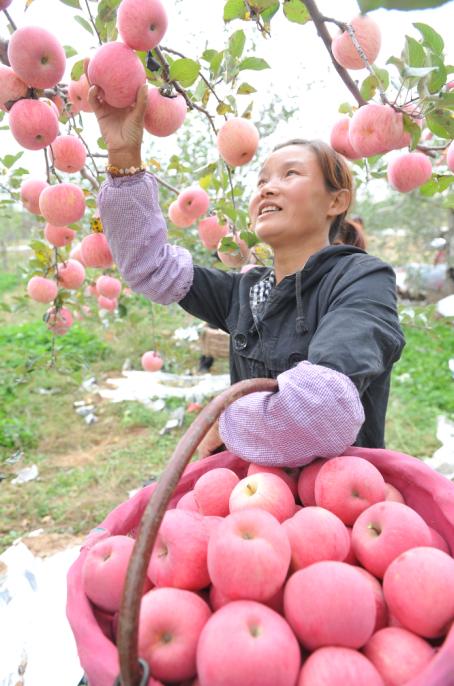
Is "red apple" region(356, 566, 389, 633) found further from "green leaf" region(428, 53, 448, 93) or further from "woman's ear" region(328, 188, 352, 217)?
"woman's ear" region(328, 188, 352, 217)

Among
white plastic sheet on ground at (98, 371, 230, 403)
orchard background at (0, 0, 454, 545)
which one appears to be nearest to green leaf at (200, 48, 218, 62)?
orchard background at (0, 0, 454, 545)

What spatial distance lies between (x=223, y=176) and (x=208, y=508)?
45.4 inches

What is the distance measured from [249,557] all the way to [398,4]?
0.56 meters

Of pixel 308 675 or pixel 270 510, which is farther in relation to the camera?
pixel 270 510

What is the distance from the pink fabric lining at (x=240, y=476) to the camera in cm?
52

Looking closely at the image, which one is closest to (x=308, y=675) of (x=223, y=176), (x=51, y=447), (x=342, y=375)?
(x=342, y=375)

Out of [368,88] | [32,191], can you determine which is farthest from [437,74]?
[32,191]

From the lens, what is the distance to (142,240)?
3.89 feet

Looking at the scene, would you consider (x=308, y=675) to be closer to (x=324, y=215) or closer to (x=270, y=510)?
(x=270, y=510)

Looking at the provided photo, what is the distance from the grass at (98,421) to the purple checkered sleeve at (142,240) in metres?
0.99

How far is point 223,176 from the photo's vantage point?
1628 millimetres

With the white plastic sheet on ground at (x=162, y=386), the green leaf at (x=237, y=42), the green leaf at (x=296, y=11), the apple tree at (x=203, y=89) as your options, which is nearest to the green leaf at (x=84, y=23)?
the apple tree at (x=203, y=89)

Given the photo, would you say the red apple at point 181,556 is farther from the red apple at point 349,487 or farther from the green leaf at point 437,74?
the green leaf at point 437,74

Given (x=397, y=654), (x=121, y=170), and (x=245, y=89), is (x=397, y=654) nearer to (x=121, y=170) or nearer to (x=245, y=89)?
(x=121, y=170)
